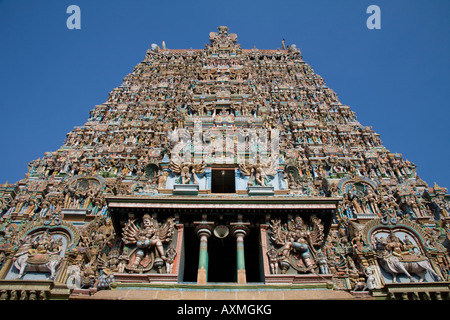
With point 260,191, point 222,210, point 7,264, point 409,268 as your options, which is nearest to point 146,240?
point 222,210

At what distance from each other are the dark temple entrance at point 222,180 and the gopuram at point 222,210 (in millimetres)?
63

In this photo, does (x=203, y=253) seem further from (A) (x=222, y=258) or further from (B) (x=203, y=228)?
(A) (x=222, y=258)

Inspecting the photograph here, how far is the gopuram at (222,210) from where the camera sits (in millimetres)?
11227

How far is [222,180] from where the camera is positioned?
1616cm

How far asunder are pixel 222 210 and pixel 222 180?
4.03 m

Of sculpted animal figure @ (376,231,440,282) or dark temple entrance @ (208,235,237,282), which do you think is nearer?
sculpted animal figure @ (376,231,440,282)

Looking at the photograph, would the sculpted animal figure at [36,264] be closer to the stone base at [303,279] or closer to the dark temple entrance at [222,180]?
the dark temple entrance at [222,180]

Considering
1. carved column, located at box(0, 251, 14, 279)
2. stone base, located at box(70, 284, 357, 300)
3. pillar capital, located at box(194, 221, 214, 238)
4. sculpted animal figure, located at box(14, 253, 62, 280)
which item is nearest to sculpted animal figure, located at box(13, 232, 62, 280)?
sculpted animal figure, located at box(14, 253, 62, 280)

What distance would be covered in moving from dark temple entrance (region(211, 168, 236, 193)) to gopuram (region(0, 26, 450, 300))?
6 centimetres

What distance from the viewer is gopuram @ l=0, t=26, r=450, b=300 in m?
11.2

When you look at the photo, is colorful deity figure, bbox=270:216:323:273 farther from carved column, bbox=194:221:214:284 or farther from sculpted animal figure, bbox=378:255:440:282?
sculpted animal figure, bbox=378:255:440:282

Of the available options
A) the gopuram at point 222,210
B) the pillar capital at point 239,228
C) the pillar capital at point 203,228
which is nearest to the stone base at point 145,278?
the gopuram at point 222,210

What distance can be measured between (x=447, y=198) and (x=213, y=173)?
34.2 ft
